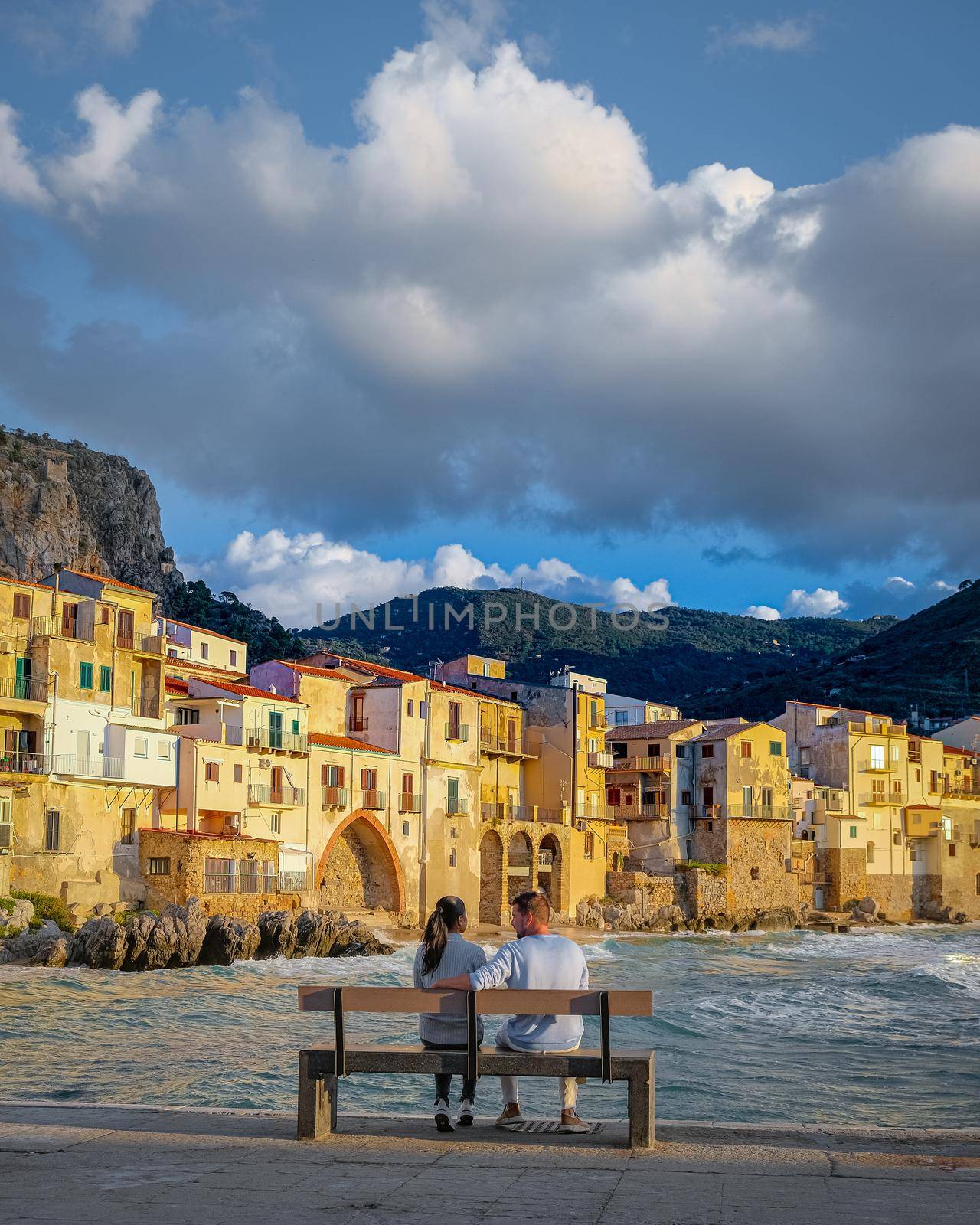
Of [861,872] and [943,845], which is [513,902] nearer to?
[861,872]

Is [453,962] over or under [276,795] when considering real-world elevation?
under

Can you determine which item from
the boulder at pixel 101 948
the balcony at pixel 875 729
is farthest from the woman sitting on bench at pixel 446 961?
the balcony at pixel 875 729

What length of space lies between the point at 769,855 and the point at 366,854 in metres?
29.8

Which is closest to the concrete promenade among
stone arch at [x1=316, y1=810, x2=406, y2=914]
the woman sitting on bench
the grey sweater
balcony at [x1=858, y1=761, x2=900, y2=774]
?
the woman sitting on bench

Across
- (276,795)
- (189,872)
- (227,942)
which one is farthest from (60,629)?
(227,942)

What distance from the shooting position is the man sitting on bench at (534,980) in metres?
10.2

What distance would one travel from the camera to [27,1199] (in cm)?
764

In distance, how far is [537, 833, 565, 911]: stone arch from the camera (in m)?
68.7

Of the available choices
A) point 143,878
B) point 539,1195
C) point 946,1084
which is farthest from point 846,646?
point 539,1195

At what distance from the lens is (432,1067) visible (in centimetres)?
1006

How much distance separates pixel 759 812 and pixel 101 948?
48.2 metres

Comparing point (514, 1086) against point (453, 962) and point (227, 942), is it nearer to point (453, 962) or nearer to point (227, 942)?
point (453, 962)

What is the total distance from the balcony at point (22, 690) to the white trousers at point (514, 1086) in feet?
123

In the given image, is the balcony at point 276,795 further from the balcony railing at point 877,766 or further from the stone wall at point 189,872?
the balcony railing at point 877,766
